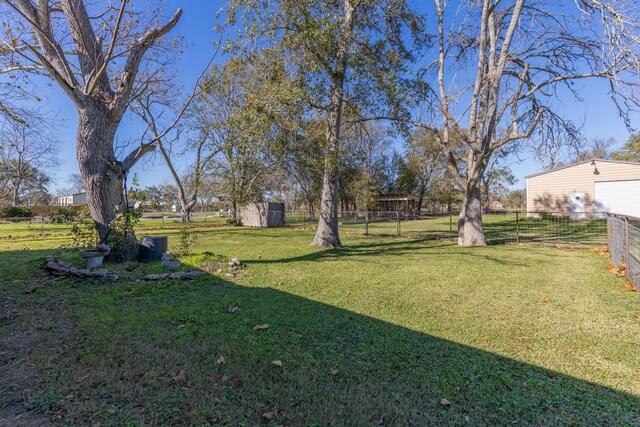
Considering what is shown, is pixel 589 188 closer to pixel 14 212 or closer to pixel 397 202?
pixel 397 202

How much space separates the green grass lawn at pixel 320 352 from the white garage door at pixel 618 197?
1823 cm

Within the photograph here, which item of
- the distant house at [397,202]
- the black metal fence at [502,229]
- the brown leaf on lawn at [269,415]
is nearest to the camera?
the brown leaf on lawn at [269,415]

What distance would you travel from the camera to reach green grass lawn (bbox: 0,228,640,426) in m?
2.13

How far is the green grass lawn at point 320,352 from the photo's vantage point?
2.13 m

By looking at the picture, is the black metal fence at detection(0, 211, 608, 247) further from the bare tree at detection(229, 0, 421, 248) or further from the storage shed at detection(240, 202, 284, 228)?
the bare tree at detection(229, 0, 421, 248)

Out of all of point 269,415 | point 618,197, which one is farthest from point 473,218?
point 618,197

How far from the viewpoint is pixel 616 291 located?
498 centimetres

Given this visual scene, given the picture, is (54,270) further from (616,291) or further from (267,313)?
(616,291)

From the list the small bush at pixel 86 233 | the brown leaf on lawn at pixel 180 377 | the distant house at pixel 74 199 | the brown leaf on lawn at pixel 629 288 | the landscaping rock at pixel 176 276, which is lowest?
the brown leaf on lawn at pixel 629 288

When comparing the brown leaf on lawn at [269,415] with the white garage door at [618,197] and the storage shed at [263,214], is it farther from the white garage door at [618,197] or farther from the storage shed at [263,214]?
the white garage door at [618,197]

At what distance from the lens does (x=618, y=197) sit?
18797 millimetres

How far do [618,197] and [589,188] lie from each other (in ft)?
4.89

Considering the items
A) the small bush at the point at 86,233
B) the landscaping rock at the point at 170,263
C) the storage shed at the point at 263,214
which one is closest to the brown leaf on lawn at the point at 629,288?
the landscaping rock at the point at 170,263

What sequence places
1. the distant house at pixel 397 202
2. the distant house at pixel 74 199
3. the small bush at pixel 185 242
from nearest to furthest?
1. the small bush at pixel 185 242
2. the distant house at pixel 397 202
3. the distant house at pixel 74 199
